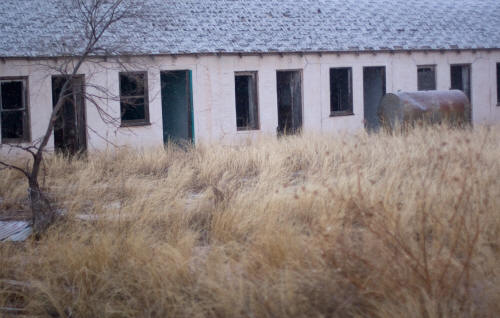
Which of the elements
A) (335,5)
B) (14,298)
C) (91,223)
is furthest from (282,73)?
(14,298)

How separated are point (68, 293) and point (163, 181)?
16.5ft

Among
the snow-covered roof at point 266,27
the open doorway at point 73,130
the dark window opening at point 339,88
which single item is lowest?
the open doorway at point 73,130

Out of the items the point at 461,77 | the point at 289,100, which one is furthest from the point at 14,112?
the point at 461,77

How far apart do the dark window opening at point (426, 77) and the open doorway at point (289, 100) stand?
4.19m

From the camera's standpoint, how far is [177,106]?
1792 cm

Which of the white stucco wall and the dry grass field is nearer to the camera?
the dry grass field

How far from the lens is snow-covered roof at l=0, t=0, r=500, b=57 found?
15734 mm

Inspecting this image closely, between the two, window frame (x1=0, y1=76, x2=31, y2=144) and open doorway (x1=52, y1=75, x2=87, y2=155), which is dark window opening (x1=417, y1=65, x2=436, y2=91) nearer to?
open doorway (x1=52, y1=75, x2=87, y2=155)

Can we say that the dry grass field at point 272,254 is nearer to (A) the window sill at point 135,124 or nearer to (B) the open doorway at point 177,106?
(A) the window sill at point 135,124

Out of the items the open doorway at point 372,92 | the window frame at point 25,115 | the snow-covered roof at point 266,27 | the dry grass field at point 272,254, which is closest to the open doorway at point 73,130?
the window frame at point 25,115

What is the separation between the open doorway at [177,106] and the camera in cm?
1706

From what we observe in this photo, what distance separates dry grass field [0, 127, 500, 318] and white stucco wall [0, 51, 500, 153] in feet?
20.8

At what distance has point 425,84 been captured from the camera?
20.6 m

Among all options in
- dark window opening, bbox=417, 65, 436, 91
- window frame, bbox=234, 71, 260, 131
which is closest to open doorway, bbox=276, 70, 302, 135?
window frame, bbox=234, 71, 260, 131
